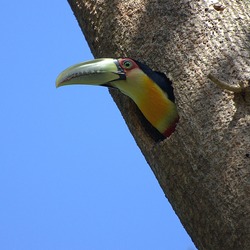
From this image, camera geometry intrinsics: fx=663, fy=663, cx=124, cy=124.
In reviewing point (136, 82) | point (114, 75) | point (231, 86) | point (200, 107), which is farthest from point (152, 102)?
point (231, 86)

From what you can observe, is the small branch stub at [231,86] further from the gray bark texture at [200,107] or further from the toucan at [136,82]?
the toucan at [136,82]

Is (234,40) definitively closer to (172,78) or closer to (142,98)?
(172,78)

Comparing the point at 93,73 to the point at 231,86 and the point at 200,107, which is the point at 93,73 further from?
the point at 231,86

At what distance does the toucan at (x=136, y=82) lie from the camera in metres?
3.26

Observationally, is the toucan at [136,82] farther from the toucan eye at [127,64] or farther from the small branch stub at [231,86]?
the small branch stub at [231,86]

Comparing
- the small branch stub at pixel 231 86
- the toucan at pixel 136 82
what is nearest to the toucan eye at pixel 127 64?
the toucan at pixel 136 82

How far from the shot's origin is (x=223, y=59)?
9.68 feet

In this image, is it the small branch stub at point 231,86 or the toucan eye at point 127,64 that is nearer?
the small branch stub at point 231,86

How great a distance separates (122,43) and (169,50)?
0.31 meters

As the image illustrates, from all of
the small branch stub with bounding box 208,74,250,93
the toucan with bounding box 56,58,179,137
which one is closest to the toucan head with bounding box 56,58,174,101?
the toucan with bounding box 56,58,179,137

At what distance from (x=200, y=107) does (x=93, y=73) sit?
648 millimetres

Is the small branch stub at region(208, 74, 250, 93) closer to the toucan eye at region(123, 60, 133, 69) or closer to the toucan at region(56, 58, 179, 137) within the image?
the toucan at region(56, 58, 179, 137)

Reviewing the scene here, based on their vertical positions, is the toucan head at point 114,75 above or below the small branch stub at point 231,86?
above

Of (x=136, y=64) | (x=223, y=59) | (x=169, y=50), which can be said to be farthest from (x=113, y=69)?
(x=223, y=59)
